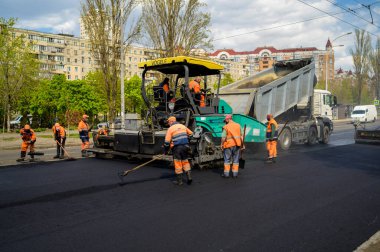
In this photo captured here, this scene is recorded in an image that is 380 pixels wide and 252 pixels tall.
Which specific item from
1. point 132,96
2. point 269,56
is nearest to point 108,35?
point 132,96

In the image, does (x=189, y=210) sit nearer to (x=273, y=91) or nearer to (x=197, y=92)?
(x=197, y=92)

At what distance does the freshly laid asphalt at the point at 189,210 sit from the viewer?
13.5 feet

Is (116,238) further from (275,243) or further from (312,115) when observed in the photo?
(312,115)

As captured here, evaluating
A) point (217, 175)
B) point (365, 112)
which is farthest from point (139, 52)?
point (217, 175)

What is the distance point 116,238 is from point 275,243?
1844mm

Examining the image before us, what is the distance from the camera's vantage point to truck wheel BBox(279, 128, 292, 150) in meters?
13.1

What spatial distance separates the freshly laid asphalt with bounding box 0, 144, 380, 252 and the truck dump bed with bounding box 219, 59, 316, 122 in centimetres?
321

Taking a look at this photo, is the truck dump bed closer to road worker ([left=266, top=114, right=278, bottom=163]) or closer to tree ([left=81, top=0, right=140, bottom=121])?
road worker ([left=266, top=114, right=278, bottom=163])

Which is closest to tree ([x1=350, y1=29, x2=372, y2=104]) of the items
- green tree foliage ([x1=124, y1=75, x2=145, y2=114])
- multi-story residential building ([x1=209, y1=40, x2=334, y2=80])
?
green tree foliage ([x1=124, y1=75, x2=145, y2=114])

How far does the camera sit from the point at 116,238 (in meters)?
4.21

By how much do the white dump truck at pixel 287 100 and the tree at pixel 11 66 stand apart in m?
19.3

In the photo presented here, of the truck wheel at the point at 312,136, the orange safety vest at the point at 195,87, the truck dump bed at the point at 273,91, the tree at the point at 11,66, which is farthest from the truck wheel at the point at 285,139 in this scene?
the tree at the point at 11,66

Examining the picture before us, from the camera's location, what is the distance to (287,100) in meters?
13.3

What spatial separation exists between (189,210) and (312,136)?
34.9 ft
